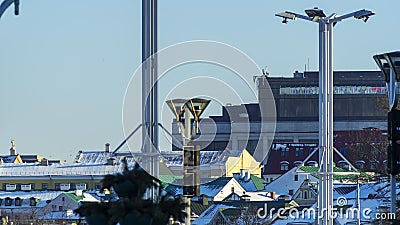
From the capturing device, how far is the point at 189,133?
73.8 feet

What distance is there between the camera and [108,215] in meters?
11.8

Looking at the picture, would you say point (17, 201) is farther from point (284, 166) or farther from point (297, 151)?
point (297, 151)

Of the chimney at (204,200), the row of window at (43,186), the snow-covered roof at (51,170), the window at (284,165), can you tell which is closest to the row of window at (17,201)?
the chimney at (204,200)

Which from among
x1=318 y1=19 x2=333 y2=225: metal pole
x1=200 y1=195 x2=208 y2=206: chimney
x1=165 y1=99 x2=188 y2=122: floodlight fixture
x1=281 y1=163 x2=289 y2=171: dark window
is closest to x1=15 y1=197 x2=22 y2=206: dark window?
x1=200 y1=195 x2=208 y2=206: chimney

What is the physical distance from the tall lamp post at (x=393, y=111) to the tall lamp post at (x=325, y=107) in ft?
16.2

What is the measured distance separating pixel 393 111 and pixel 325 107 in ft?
26.5

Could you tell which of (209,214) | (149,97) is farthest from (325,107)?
(209,214)

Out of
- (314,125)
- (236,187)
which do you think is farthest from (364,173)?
(314,125)

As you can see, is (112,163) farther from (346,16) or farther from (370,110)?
(346,16)

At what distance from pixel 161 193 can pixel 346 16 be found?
1431 cm

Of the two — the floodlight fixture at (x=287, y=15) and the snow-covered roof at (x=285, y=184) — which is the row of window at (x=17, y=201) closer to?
the snow-covered roof at (x=285, y=184)

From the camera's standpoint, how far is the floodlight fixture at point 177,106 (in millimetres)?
22719

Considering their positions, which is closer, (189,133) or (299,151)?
(189,133)

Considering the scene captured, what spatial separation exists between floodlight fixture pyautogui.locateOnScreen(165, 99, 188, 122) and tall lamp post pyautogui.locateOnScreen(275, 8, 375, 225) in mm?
3993
